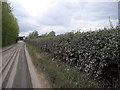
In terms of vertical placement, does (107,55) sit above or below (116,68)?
above

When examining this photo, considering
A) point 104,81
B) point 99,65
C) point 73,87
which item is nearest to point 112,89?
point 104,81

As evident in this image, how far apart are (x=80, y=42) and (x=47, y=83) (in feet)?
8.10

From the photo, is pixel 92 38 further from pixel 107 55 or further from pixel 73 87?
pixel 73 87

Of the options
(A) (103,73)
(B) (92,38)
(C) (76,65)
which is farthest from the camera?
(C) (76,65)

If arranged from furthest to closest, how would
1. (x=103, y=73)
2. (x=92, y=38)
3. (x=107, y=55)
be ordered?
(x=92, y=38), (x=103, y=73), (x=107, y=55)

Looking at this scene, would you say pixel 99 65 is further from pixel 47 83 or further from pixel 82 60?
pixel 47 83

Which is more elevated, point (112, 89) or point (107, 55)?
point (107, 55)

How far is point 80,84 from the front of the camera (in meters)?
5.66

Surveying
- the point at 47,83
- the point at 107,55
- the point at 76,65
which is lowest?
the point at 47,83

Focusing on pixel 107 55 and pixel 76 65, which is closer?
pixel 107 55

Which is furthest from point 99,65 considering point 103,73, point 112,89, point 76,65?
point 76,65

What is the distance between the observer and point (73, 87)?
17.2 ft

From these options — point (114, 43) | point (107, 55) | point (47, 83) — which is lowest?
point (47, 83)

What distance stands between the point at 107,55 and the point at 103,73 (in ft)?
2.46
